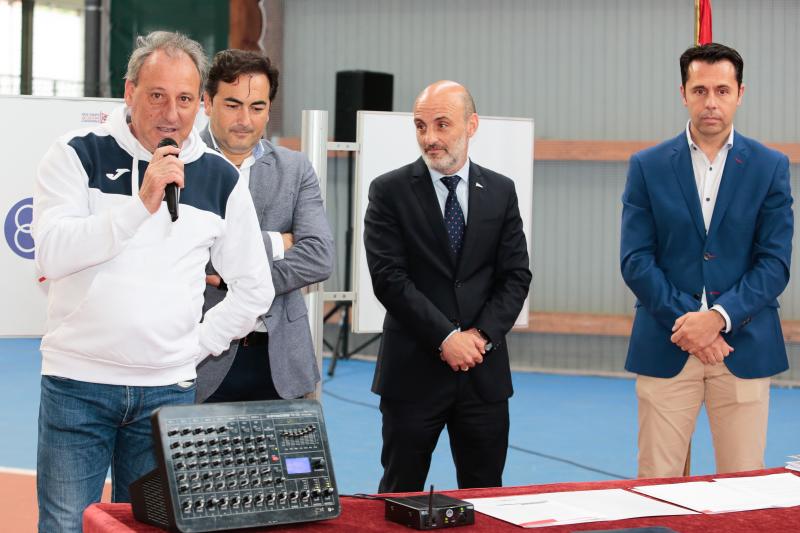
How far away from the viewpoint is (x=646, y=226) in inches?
133

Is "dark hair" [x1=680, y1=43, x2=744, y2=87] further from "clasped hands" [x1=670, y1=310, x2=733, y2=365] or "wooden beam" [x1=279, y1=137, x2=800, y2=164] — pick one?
"wooden beam" [x1=279, y1=137, x2=800, y2=164]

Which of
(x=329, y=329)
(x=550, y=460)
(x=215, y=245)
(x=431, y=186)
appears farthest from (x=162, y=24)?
(x=215, y=245)

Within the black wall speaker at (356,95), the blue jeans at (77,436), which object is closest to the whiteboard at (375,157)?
the blue jeans at (77,436)

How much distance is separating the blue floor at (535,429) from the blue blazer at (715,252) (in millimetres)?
2018

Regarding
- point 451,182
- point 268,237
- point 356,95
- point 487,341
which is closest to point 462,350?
point 487,341

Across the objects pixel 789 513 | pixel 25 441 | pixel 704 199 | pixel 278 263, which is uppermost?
pixel 704 199

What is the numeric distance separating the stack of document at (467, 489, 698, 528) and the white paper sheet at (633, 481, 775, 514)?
5cm

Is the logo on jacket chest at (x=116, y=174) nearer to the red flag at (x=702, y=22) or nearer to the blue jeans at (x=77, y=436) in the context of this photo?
the blue jeans at (x=77, y=436)

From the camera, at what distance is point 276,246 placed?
3.10 metres

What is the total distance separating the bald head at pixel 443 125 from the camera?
3.28m

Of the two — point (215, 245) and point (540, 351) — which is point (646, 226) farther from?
point (540, 351)

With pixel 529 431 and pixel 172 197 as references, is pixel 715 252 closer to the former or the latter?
pixel 172 197

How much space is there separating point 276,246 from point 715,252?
1348mm

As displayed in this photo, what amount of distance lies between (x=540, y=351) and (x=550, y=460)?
11.4 feet
